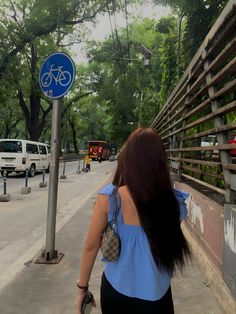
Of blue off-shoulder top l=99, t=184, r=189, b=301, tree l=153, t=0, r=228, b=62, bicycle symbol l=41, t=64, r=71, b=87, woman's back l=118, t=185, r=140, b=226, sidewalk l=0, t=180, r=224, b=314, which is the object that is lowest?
sidewalk l=0, t=180, r=224, b=314

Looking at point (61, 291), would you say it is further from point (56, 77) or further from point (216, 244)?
point (56, 77)

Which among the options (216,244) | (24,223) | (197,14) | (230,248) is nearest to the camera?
(230,248)

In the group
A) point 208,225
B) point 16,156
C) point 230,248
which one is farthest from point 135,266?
point 16,156

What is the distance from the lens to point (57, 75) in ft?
20.6

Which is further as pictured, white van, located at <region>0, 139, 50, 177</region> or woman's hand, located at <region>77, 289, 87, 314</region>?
white van, located at <region>0, 139, 50, 177</region>

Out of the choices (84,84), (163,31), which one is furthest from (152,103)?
(84,84)

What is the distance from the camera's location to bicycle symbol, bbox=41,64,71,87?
6.24m

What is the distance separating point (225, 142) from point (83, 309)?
8.84ft

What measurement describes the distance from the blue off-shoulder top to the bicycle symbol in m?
4.27

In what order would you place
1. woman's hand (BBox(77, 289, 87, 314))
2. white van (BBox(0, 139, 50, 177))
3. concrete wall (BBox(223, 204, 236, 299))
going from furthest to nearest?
white van (BBox(0, 139, 50, 177)) → concrete wall (BBox(223, 204, 236, 299)) → woman's hand (BBox(77, 289, 87, 314))

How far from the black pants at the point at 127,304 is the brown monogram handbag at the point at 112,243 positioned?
7.1 inches

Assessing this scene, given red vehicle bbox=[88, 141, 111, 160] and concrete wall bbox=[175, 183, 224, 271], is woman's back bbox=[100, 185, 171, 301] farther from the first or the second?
red vehicle bbox=[88, 141, 111, 160]

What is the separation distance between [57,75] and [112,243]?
14.8 ft

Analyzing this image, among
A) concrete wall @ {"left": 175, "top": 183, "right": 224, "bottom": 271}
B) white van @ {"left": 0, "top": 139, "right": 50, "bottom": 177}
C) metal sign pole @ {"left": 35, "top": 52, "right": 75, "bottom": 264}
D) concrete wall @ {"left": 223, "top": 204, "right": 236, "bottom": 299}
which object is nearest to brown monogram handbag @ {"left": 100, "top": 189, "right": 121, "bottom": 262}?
concrete wall @ {"left": 223, "top": 204, "right": 236, "bottom": 299}
